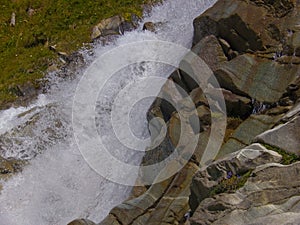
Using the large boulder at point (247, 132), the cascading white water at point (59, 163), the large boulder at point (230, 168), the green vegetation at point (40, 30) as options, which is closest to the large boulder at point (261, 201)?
the large boulder at point (230, 168)

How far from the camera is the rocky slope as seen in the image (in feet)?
28.1

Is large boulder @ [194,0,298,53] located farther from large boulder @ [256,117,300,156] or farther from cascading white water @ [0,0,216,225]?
large boulder @ [256,117,300,156]

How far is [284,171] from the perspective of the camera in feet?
28.4

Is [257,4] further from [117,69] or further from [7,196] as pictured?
[7,196]

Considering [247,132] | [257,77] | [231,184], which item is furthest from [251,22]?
[231,184]

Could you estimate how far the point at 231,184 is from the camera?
9148 millimetres

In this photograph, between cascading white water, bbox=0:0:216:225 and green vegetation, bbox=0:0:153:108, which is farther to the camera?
green vegetation, bbox=0:0:153:108

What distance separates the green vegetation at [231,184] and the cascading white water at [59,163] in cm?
617

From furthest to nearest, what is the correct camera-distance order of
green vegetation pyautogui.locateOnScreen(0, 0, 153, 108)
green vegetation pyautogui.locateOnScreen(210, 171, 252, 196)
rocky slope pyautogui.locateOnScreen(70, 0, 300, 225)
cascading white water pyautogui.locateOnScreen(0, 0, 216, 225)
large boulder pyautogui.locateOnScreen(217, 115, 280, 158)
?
1. green vegetation pyautogui.locateOnScreen(0, 0, 153, 108)
2. cascading white water pyautogui.locateOnScreen(0, 0, 216, 225)
3. large boulder pyautogui.locateOnScreen(217, 115, 280, 158)
4. green vegetation pyautogui.locateOnScreen(210, 171, 252, 196)
5. rocky slope pyautogui.locateOnScreen(70, 0, 300, 225)

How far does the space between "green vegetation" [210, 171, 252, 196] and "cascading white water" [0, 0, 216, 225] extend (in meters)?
6.17

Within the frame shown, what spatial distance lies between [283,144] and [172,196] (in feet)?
11.8

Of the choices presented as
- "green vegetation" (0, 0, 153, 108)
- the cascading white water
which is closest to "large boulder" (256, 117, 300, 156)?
the cascading white water

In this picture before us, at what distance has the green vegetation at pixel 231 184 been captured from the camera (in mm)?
9008

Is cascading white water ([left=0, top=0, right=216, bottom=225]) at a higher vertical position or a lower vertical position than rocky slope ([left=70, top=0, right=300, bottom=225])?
lower
